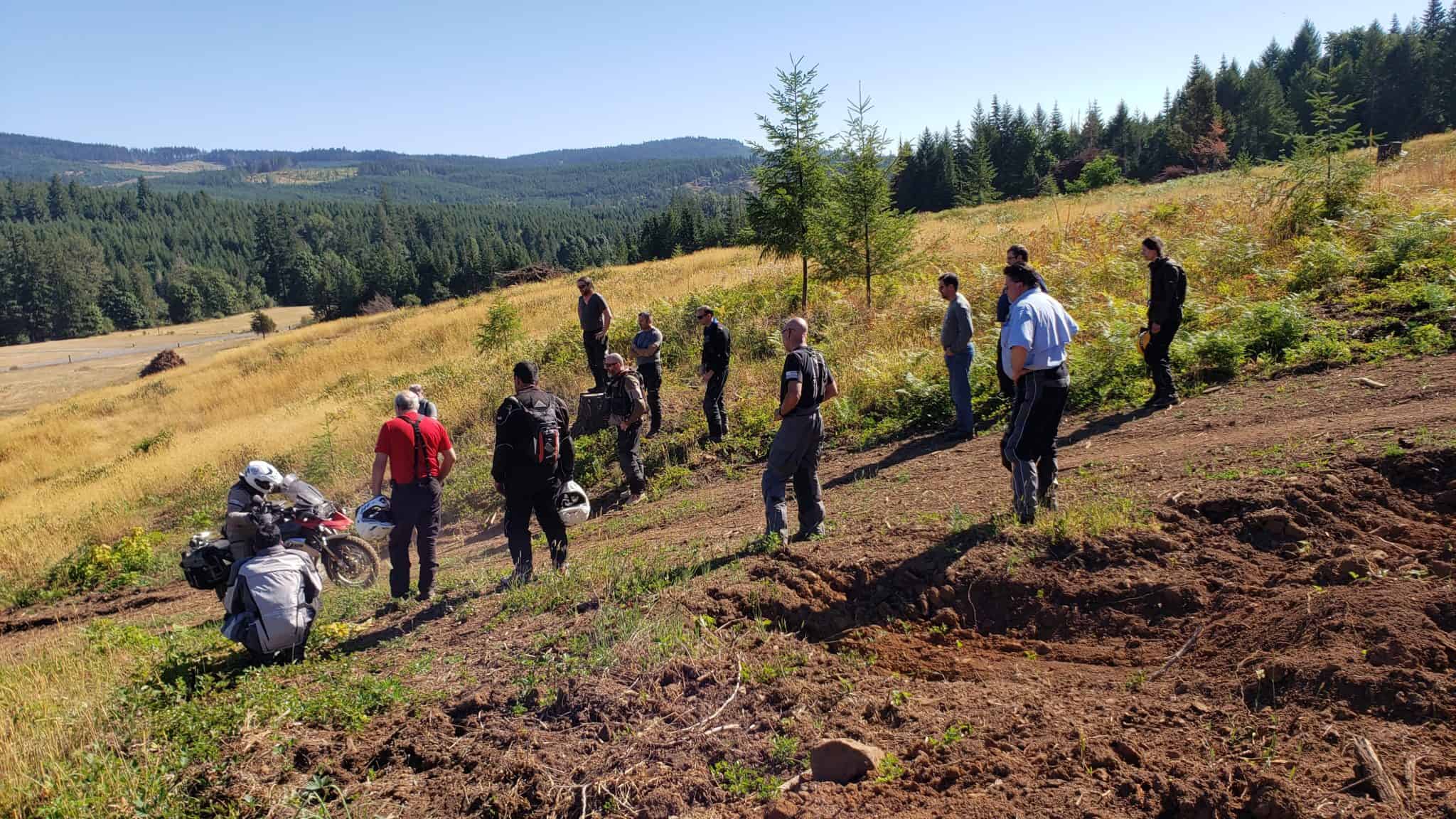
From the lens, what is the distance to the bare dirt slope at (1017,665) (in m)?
3.19

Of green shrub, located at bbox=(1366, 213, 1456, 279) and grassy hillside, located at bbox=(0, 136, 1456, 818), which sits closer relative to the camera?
grassy hillside, located at bbox=(0, 136, 1456, 818)

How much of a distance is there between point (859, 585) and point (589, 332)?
7861mm

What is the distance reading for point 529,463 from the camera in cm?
639

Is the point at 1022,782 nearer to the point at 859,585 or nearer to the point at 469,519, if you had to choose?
the point at 859,585

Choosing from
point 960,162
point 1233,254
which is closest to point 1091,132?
point 960,162

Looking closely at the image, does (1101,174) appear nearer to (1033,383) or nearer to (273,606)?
(1033,383)

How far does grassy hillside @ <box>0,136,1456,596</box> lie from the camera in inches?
375

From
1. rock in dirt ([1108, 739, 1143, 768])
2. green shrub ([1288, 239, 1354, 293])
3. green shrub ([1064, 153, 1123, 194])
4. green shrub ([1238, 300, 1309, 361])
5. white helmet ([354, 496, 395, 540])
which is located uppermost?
green shrub ([1064, 153, 1123, 194])

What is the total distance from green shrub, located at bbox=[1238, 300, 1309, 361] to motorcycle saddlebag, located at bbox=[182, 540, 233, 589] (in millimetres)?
10850

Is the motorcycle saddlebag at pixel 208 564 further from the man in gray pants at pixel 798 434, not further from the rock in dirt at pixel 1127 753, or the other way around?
the rock in dirt at pixel 1127 753

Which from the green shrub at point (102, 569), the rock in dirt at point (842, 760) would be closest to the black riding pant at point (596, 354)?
the green shrub at point (102, 569)

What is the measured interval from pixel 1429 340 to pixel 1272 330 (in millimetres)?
1403

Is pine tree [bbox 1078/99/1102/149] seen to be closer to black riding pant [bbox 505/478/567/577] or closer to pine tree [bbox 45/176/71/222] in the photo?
black riding pant [bbox 505/478/567/577]

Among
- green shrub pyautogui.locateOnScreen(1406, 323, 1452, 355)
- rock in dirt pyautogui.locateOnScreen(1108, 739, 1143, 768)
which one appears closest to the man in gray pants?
rock in dirt pyautogui.locateOnScreen(1108, 739, 1143, 768)
